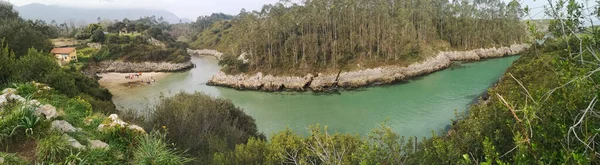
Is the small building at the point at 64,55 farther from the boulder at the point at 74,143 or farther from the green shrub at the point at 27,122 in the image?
the boulder at the point at 74,143

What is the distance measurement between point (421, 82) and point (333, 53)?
Result: 10.8m

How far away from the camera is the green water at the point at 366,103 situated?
2027 centimetres

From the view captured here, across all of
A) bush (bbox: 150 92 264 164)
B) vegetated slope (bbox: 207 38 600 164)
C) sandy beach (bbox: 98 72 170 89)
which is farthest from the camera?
sandy beach (bbox: 98 72 170 89)

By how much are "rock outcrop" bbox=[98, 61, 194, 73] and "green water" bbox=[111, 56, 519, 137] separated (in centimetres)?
1634

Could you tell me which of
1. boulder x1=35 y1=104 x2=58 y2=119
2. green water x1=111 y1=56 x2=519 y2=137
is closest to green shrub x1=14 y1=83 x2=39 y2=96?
boulder x1=35 y1=104 x2=58 y2=119

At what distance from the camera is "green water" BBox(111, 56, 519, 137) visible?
20.3m

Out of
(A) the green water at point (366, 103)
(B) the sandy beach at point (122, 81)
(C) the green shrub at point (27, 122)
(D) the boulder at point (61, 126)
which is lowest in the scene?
(A) the green water at point (366, 103)

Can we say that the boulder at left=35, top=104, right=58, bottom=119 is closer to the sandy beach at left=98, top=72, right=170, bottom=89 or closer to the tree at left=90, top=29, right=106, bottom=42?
the sandy beach at left=98, top=72, right=170, bottom=89

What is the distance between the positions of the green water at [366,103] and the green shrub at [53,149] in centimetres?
919

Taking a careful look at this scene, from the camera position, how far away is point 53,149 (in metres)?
5.56

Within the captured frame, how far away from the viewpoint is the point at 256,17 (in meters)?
45.1

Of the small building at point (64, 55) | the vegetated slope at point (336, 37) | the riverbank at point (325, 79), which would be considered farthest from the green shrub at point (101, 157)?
the small building at point (64, 55)

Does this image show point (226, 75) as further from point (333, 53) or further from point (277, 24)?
point (333, 53)

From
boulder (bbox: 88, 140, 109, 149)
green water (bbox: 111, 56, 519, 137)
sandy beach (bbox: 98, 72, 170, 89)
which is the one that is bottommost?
green water (bbox: 111, 56, 519, 137)
